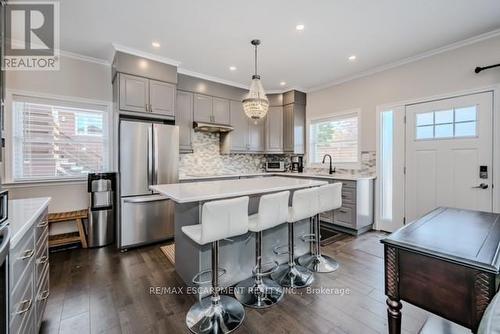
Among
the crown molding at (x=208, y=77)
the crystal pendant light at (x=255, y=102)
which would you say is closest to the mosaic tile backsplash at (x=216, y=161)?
the crown molding at (x=208, y=77)

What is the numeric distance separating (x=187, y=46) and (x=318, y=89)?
300 centimetres

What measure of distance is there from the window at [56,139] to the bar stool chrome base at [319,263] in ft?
11.3

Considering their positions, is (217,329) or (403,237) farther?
(217,329)

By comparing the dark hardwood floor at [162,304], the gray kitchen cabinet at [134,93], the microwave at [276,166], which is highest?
the gray kitchen cabinet at [134,93]

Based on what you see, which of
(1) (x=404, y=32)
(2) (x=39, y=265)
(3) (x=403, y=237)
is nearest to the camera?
(3) (x=403, y=237)

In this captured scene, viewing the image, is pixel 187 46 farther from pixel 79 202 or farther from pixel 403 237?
pixel 403 237

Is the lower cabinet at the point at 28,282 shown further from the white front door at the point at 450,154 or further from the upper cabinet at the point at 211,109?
the white front door at the point at 450,154

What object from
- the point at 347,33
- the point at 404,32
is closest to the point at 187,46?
the point at 347,33

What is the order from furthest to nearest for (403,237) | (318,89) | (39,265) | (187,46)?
(318,89), (187,46), (39,265), (403,237)

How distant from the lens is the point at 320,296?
6.97 feet

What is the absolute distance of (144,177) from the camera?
3336 mm

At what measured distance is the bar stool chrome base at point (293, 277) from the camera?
2.29 meters

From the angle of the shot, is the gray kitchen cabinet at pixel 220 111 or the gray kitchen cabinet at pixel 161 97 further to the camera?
the gray kitchen cabinet at pixel 220 111

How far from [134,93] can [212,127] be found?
1452 millimetres
